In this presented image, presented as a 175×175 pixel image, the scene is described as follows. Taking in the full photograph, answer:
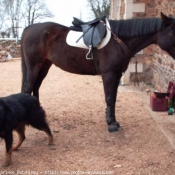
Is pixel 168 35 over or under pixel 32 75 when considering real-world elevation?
over

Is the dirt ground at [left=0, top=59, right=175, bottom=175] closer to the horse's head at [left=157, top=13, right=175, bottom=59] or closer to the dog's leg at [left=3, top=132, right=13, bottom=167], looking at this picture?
the dog's leg at [left=3, top=132, right=13, bottom=167]

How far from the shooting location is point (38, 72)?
526 centimetres

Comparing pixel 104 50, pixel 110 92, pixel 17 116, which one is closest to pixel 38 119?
pixel 17 116

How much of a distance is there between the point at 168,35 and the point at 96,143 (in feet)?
6.32

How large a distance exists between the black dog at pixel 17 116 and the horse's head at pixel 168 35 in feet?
6.82

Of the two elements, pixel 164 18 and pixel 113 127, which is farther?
pixel 113 127

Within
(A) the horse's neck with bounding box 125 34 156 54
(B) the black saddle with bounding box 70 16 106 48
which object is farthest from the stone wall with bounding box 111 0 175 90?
(B) the black saddle with bounding box 70 16 106 48

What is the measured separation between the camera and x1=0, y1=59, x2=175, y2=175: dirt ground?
141 inches

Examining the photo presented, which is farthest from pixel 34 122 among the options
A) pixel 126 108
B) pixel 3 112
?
pixel 126 108

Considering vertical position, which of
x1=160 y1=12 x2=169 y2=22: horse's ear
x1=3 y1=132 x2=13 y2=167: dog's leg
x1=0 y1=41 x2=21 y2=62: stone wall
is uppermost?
x1=160 y1=12 x2=169 y2=22: horse's ear

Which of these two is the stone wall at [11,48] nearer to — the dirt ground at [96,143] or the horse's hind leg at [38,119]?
the dirt ground at [96,143]

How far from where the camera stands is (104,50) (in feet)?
15.4

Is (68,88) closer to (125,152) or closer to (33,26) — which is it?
(33,26)

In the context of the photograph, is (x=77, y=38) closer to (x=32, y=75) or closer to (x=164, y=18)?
(x=32, y=75)
